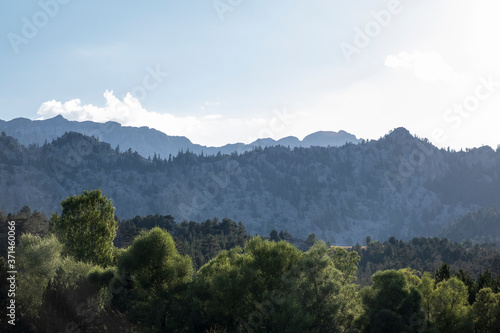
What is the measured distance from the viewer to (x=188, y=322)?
68.0 metres

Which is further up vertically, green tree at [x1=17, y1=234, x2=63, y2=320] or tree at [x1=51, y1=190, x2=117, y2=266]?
tree at [x1=51, y1=190, x2=117, y2=266]

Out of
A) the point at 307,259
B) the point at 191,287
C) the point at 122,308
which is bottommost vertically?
the point at 122,308

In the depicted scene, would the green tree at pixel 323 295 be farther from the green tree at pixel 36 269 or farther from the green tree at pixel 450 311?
the green tree at pixel 36 269

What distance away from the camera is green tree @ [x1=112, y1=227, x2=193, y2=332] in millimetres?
73506

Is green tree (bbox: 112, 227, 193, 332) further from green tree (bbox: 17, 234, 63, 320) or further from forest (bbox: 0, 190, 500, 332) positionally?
green tree (bbox: 17, 234, 63, 320)

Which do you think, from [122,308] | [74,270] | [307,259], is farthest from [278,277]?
[74,270]

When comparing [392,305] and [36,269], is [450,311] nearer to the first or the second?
[392,305]

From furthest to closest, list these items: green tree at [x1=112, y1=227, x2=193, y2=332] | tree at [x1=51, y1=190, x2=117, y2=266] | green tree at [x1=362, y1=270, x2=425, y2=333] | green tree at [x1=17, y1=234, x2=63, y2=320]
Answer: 1. tree at [x1=51, y1=190, x2=117, y2=266]
2. green tree at [x1=112, y1=227, x2=193, y2=332]
3. green tree at [x1=17, y1=234, x2=63, y2=320]
4. green tree at [x1=362, y1=270, x2=425, y2=333]

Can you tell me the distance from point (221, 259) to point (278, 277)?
18260 mm

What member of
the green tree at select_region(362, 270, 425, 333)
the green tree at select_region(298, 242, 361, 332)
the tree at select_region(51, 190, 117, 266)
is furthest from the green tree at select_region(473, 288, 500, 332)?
the tree at select_region(51, 190, 117, 266)

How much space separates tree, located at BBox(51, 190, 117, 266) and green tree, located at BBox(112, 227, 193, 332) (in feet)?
53.2

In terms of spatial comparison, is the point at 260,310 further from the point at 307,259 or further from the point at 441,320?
the point at 441,320

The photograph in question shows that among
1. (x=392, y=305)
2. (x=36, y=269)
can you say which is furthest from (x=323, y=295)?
(x=36, y=269)

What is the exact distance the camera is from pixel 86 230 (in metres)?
90.1
